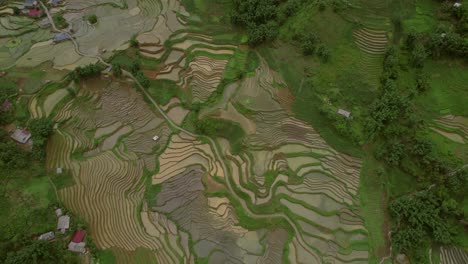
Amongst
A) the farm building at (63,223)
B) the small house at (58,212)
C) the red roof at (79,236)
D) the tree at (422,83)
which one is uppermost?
the tree at (422,83)

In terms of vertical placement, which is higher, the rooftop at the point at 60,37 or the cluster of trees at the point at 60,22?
the cluster of trees at the point at 60,22

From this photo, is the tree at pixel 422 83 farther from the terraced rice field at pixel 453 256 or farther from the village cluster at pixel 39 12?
the village cluster at pixel 39 12

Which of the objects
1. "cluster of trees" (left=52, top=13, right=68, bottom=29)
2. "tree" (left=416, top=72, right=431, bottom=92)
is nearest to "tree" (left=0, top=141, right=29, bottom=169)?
"cluster of trees" (left=52, top=13, right=68, bottom=29)

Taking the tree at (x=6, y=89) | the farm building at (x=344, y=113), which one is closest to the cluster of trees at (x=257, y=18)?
the farm building at (x=344, y=113)

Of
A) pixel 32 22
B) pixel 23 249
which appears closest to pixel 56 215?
pixel 23 249

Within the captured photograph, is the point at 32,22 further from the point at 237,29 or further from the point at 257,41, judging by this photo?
the point at 257,41

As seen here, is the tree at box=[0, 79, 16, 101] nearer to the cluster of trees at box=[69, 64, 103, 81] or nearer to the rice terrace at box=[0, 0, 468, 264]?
the rice terrace at box=[0, 0, 468, 264]
